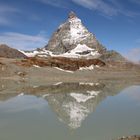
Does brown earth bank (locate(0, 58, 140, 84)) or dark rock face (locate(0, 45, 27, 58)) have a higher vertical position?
dark rock face (locate(0, 45, 27, 58))

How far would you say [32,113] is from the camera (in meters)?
25.7

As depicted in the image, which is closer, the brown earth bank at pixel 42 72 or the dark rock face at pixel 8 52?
the brown earth bank at pixel 42 72

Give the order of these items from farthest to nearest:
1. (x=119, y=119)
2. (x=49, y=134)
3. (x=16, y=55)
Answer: (x=16, y=55)
(x=119, y=119)
(x=49, y=134)

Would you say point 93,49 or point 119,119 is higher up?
point 93,49

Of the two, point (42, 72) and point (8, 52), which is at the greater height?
point (8, 52)

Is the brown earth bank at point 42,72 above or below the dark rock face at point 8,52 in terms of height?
below

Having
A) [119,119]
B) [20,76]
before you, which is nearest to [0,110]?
[119,119]

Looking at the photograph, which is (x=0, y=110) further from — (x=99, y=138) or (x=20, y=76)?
(x=20, y=76)

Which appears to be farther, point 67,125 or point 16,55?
point 16,55

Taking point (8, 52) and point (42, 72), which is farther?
point (8, 52)

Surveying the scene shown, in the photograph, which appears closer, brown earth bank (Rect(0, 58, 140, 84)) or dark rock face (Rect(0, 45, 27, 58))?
brown earth bank (Rect(0, 58, 140, 84))

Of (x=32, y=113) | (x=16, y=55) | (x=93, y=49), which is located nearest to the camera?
(x=32, y=113)

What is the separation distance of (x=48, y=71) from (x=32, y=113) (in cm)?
5197

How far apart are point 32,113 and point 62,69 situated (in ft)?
204
